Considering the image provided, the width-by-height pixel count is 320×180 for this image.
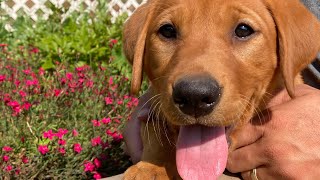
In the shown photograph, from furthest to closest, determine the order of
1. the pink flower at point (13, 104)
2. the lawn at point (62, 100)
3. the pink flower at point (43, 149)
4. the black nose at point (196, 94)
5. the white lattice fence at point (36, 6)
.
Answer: the white lattice fence at point (36, 6)
the pink flower at point (13, 104)
the lawn at point (62, 100)
the pink flower at point (43, 149)
the black nose at point (196, 94)

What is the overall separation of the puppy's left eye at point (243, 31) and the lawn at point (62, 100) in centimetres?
161

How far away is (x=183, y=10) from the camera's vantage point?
3295mm

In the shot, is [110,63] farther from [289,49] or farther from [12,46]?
[289,49]

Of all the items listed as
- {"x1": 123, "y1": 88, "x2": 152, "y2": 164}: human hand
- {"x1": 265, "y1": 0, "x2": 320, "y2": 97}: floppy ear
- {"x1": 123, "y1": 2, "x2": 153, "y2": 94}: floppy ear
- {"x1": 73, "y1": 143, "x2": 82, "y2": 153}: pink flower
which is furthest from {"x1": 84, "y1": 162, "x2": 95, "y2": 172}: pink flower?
{"x1": 265, "y1": 0, "x2": 320, "y2": 97}: floppy ear

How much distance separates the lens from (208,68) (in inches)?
110

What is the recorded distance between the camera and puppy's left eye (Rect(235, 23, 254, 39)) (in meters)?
3.19

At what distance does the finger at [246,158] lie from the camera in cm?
300

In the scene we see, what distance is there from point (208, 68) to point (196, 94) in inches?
9.0

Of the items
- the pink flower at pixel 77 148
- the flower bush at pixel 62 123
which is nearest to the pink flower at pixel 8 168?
the flower bush at pixel 62 123

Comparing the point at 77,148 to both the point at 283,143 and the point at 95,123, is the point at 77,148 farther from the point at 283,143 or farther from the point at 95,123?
the point at 283,143

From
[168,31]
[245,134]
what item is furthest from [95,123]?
[245,134]

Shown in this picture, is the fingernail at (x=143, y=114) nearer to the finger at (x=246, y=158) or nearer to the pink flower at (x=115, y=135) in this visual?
the finger at (x=246, y=158)

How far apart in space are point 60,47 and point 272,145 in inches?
172

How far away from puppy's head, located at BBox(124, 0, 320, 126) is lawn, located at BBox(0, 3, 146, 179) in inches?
45.0
